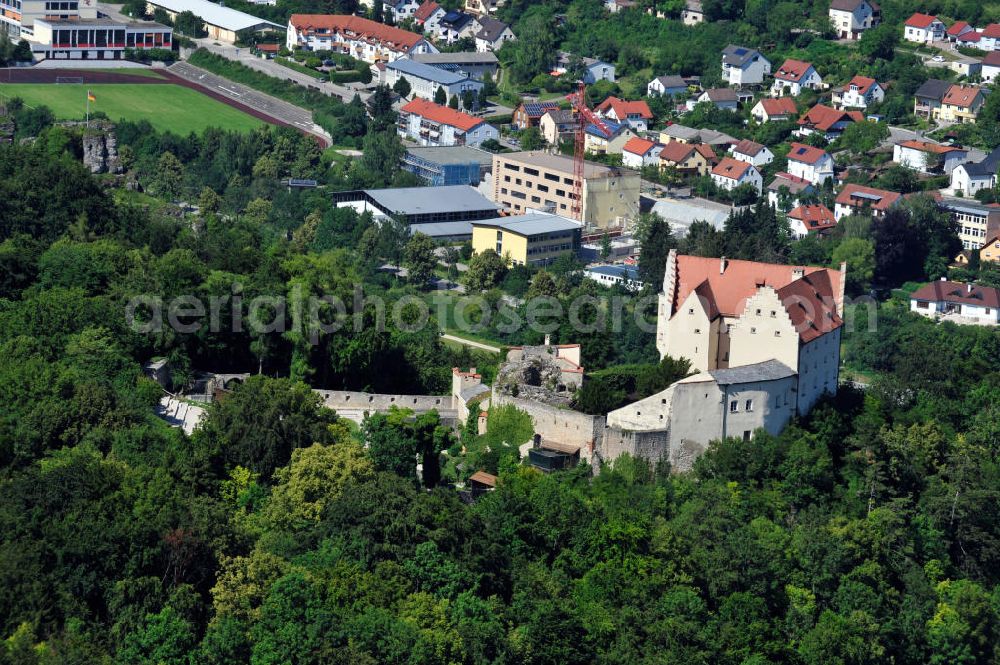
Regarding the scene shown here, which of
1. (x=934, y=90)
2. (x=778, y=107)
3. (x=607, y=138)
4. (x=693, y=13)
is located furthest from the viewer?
(x=693, y=13)

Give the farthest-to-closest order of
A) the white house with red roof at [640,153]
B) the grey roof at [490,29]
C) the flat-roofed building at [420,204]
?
the grey roof at [490,29] → the white house with red roof at [640,153] → the flat-roofed building at [420,204]

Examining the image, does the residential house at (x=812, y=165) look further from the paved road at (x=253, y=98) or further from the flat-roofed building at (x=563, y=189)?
the paved road at (x=253, y=98)

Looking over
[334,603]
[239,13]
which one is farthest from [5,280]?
[239,13]

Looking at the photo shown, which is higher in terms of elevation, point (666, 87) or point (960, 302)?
point (666, 87)

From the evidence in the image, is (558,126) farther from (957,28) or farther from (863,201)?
(957,28)

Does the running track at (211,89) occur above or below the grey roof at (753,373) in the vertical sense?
below

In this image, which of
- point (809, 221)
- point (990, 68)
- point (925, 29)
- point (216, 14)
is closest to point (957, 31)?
point (925, 29)

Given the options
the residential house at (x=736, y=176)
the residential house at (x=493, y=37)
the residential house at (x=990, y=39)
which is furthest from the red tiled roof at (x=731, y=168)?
the residential house at (x=493, y=37)
